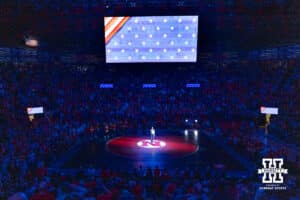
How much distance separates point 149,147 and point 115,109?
627 centimetres

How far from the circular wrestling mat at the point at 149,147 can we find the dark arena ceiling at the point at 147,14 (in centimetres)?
503

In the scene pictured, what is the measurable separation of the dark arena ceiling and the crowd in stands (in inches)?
135

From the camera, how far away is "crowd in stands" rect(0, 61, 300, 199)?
6914 mm

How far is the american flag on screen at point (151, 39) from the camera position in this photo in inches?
452

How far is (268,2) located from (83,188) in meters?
10.8

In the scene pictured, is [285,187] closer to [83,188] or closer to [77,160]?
[83,188]

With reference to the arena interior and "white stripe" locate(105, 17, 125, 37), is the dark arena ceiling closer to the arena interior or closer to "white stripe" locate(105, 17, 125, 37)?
the arena interior

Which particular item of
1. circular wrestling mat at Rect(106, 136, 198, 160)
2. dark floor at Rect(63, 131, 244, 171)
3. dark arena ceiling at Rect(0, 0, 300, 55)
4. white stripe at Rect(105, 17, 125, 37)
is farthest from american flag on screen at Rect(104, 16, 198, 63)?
dark floor at Rect(63, 131, 244, 171)

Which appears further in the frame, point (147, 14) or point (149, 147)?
point (147, 14)

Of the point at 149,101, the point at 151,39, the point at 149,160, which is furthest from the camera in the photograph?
the point at 149,101

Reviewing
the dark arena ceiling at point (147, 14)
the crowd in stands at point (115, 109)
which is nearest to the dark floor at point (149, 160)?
the crowd in stands at point (115, 109)

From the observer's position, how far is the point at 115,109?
16.7 meters

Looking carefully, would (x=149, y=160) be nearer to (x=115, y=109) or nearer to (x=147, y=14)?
(x=147, y=14)

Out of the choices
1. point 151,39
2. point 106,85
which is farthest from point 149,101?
point 151,39
